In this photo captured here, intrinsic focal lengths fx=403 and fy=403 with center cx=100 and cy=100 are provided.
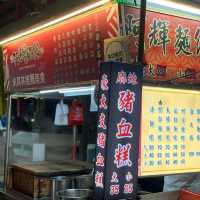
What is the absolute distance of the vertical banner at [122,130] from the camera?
369cm

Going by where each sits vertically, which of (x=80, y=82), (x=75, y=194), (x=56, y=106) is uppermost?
(x=80, y=82)

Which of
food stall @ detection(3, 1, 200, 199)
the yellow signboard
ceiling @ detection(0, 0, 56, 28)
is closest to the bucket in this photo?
food stall @ detection(3, 1, 200, 199)

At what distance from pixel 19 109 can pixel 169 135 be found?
8.95 feet

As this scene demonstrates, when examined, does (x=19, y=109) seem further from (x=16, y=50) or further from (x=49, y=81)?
(x=16, y=50)

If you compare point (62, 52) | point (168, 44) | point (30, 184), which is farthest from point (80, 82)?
point (30, 184)

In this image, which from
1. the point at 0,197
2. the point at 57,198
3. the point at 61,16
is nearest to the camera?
the point at 57,198

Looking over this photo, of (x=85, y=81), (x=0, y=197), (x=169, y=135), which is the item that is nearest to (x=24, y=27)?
(x=85, y=81)

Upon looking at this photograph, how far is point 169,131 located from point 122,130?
65 centimetres

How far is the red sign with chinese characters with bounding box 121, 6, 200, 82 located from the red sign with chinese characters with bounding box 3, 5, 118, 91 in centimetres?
33

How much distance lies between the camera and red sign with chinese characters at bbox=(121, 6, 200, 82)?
14.2 ft

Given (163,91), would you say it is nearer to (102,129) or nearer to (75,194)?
(102,129)

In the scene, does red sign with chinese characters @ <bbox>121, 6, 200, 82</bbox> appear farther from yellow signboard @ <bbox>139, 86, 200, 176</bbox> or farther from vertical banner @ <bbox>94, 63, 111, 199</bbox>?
vertical banner @ <bbox>94, 63, 111, 199</bbox>

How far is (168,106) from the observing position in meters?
4.16

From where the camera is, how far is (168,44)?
459 centimetres
